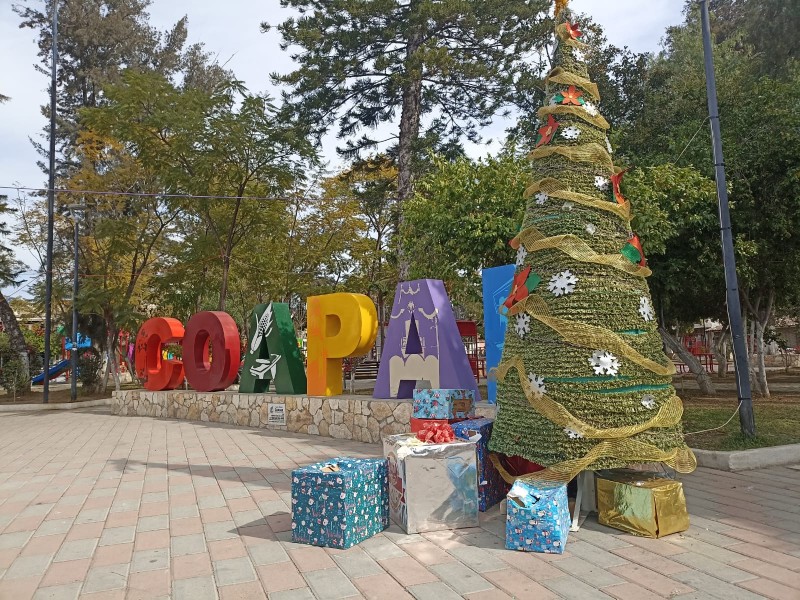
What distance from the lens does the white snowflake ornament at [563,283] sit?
16.6 ft

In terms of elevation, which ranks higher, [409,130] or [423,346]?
[409,130]

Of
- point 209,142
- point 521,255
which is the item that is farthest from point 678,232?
point 209,142

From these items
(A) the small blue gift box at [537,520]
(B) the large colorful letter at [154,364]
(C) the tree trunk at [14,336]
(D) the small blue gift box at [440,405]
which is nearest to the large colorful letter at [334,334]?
(D) the small blue gift box at [440,405]

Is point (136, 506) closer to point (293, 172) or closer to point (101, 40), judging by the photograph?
point (293, 172)

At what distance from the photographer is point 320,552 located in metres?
4.57

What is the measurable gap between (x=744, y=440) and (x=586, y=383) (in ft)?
13.6

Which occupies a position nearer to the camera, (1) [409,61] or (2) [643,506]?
(2) [643,506]

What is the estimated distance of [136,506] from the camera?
6.20 meters

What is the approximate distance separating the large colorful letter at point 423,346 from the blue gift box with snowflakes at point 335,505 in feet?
12.6

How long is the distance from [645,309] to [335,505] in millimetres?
3134

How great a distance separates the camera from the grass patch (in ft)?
24.9

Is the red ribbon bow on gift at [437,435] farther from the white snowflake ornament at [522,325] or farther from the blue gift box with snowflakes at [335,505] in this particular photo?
the white snowflake ornament at [522,325]

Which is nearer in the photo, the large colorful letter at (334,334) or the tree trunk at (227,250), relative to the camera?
the large colorful letter at (334,334)

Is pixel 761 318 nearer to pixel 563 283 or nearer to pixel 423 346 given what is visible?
pixel 423 346
